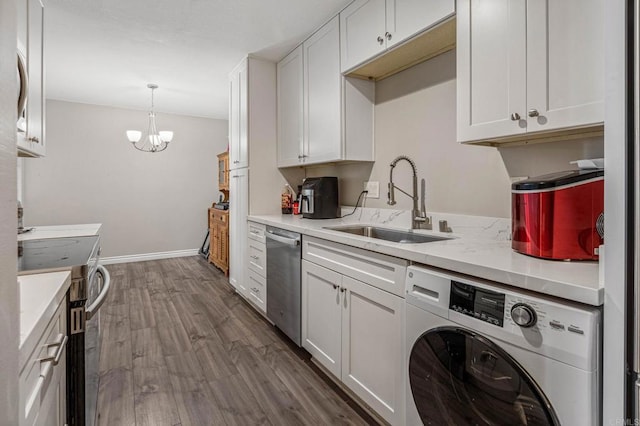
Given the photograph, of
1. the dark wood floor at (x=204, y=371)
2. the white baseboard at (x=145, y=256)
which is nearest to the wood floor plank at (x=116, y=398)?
the dark wood floor at (x=204, y=371)

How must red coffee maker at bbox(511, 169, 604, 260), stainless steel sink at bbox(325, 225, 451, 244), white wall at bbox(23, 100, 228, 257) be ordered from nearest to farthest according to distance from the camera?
red coffee maker at bbox(511, 169, 604, 260) < stainless steel sink at bbox(325, 225, 451, 244) < white wall at bbox(23, 100, 228, 257)

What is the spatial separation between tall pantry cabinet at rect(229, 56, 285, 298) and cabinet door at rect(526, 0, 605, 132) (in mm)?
2427

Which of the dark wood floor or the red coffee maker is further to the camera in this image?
the dark wood floor

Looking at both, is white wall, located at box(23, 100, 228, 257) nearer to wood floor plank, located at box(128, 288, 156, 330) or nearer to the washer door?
wood floor plank, located at box(128, 288, 156, 330)

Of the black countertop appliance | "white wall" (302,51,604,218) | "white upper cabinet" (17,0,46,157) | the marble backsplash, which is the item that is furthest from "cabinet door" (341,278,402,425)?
"white upper cabinet" (17,0,46,157)

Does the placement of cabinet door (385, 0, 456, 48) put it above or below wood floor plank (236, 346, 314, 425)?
above

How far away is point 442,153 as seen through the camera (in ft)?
6.77

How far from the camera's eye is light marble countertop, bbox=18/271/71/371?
0.72 meters

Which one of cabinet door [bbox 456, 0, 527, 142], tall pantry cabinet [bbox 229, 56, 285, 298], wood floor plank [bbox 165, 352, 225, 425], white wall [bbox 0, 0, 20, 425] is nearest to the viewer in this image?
white wall [bbox 0, 0, 20, 425]

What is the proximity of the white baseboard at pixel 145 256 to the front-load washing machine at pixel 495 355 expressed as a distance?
5.11m

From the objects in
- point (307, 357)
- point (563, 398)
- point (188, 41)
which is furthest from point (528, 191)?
point (188, 41)

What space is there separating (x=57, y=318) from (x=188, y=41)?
269 cm

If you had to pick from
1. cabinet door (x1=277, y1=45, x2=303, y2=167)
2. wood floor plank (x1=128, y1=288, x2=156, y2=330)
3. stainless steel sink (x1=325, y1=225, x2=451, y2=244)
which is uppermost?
cabinet door (x1=277, y1=45, x2=303, y2=167)

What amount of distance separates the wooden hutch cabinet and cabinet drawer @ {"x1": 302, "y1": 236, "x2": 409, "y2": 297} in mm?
2602
